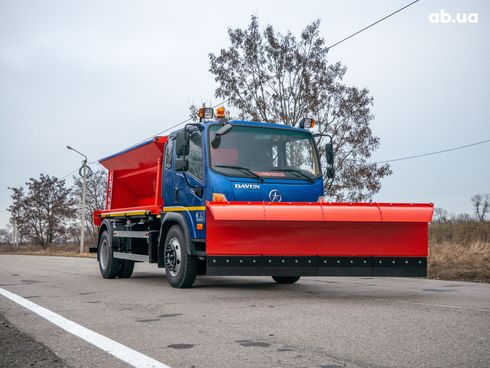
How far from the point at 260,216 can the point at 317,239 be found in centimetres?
95

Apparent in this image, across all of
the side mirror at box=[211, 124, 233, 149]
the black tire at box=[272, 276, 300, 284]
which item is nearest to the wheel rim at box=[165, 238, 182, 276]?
the side mirror at box=[211, 124, 233, 149]

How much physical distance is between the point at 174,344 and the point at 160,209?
5375 mm

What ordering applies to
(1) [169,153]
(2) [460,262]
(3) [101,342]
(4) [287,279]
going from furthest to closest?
1. (2) [460,262]
2. (4) [287,279]
3. (1) [169,153]
4. (3) [101,342]

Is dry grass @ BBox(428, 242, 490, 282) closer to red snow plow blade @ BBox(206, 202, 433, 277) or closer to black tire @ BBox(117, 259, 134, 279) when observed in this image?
red snow plow blade @ BBox(206, 202, 433, 277)

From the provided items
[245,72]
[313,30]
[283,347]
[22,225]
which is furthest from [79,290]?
[22,225]

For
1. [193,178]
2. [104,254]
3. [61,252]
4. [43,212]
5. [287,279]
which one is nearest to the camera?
[193,178]

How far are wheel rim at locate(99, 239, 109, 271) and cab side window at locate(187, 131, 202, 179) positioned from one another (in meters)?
4.11

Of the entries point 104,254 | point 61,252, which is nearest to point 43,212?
point 61,252

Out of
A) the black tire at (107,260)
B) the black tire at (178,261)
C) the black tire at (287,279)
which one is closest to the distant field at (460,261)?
the black tire at (287,279)

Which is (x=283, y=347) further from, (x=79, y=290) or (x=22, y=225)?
(x=22, y=225)

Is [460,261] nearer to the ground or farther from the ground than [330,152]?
nearer to the ground

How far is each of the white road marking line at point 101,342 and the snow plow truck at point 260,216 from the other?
2281 millimetres

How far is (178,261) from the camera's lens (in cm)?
904

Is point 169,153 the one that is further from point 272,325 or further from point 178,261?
point 272,325
